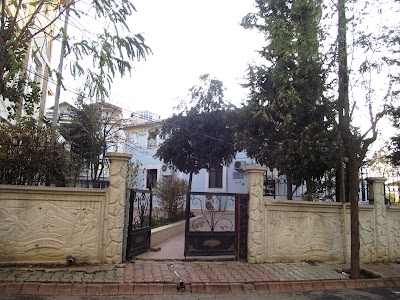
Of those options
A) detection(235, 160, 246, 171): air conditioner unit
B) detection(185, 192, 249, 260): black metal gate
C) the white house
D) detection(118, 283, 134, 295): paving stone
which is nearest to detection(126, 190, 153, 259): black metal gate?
detection(185, 192, 249, 260): black metal gate

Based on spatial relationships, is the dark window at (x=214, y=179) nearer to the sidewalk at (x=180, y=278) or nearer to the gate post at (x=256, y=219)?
the gate post at (x=256, y=219)

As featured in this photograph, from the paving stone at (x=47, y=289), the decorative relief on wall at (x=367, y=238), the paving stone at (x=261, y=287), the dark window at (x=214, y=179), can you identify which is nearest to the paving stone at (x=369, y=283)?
the decorative relief on wall at (x=367, y=238)

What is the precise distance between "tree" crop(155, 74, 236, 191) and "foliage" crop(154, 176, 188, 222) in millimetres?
3395

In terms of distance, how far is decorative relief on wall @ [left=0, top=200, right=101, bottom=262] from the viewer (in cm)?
661

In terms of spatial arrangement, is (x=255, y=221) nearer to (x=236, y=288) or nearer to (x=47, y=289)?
(x=236, y=288)

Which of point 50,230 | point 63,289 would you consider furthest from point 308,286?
point 50,230

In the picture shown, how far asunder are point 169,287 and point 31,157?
4333 millimetres

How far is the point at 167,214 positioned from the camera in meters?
14.3

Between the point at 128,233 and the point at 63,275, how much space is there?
64.3 inches

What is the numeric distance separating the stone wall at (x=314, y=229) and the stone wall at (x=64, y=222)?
3058mm

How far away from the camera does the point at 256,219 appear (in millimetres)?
7918

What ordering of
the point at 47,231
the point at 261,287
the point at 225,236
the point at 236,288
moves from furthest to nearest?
the point at 225,236 < the point at 47,231 < the point at 261,287 < the point at 236,288

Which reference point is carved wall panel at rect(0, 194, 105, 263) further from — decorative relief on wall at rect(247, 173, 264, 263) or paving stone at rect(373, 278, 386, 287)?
paving stone at rect(373, 278, 386, 287)

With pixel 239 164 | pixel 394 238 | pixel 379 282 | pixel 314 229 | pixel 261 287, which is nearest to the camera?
pixel 261 287
